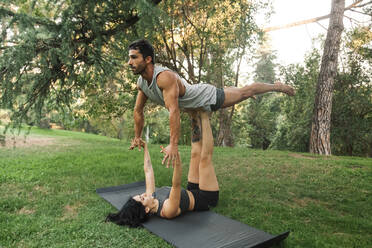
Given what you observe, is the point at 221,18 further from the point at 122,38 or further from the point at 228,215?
the point at 228,215

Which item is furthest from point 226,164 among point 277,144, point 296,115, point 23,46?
point 277,144

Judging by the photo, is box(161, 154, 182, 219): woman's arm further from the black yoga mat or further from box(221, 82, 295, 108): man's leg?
box(221, 82, 295, 108): man's leg

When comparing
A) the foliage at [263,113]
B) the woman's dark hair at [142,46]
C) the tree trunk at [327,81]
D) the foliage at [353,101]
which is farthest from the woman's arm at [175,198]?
the foliage at [263,113]

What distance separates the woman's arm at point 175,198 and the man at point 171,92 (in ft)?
0.46

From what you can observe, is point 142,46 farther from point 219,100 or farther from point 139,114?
point 219,100

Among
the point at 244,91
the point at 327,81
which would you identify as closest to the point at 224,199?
the point at 244,91

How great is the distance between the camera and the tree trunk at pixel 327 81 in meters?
7.31

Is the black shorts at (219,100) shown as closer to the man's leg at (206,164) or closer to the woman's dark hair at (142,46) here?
the man's leg at (206,164)

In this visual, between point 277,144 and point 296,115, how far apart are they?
102 inches

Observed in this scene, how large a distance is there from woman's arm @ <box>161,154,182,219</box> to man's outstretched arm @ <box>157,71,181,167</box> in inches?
5.6

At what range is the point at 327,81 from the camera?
734cm

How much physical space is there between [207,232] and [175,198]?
18.9 inches

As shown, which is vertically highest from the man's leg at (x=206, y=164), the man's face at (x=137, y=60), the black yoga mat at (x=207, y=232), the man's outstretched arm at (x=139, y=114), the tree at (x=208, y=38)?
the tree at (x=208, y=38)

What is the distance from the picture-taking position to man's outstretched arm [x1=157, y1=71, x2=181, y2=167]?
102 inches
